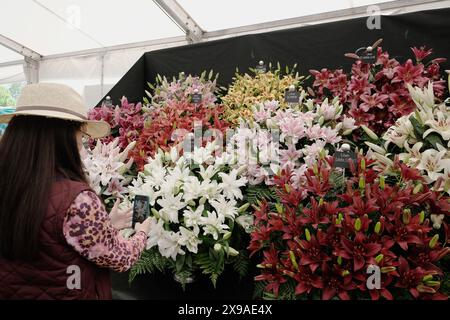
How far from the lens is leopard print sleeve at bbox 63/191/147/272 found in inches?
34.5

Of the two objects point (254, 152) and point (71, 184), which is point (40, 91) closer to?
point (71, 184)

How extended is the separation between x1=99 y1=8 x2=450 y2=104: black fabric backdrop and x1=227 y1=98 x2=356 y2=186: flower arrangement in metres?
0.78

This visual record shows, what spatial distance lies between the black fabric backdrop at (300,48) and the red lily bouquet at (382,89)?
18.2 inches

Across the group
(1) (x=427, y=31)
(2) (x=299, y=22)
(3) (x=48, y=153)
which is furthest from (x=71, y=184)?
(2) (x=299, y=22)

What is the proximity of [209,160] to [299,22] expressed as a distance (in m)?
2.67

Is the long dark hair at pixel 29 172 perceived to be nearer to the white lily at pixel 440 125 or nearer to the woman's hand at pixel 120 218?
A: the woman's hand at pixel 120 218

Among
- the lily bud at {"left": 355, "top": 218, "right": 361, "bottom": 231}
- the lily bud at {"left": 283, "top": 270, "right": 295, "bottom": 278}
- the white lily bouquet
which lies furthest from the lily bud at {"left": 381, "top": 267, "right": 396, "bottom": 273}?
the white lily bouquet

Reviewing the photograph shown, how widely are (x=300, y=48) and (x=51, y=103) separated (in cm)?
184

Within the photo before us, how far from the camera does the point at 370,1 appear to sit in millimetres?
3281

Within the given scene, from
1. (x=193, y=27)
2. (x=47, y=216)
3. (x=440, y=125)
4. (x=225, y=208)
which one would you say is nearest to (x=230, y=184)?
(x=225, y=208)

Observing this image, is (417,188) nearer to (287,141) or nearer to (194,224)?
(287,141)

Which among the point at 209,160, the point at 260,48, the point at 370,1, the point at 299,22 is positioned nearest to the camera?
the point at 209,160

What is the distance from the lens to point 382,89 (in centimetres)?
165

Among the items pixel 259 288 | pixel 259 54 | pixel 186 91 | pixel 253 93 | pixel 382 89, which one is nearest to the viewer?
pixel 259 288
